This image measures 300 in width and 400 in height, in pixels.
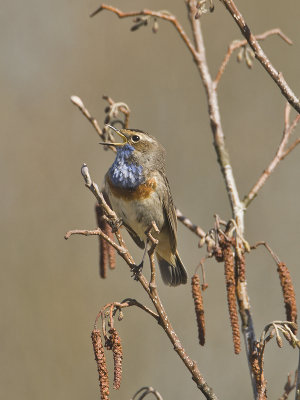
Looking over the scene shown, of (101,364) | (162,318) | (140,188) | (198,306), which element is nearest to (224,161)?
(140,188)

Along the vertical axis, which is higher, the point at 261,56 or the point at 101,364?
the point at 261,56

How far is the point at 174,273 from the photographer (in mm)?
4434

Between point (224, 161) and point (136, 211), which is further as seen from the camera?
point (136, 211)

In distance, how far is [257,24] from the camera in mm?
6473

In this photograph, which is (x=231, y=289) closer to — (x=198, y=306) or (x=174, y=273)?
(x=198, y=306)

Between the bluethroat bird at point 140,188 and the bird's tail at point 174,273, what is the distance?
0.15m

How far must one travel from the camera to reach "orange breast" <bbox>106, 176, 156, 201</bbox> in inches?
157

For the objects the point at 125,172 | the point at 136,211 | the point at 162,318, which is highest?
the point at 125,172

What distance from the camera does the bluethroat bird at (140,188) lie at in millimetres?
3994

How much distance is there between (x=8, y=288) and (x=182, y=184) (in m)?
1.74

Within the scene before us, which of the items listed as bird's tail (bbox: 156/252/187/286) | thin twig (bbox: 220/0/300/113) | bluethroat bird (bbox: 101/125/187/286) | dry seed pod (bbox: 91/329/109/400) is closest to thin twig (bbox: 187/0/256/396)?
bluethroat bird (bbox: 101/125/187/286)

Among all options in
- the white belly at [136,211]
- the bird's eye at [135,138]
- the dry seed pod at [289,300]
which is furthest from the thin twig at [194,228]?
the bird's eye at [135,138]

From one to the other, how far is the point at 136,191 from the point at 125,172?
0.13 m

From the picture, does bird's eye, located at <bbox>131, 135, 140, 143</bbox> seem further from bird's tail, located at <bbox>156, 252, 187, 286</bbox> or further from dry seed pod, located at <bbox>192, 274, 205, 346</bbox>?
dry seed pod, located at <bbox>192, 274, 205, 346</bbox>
